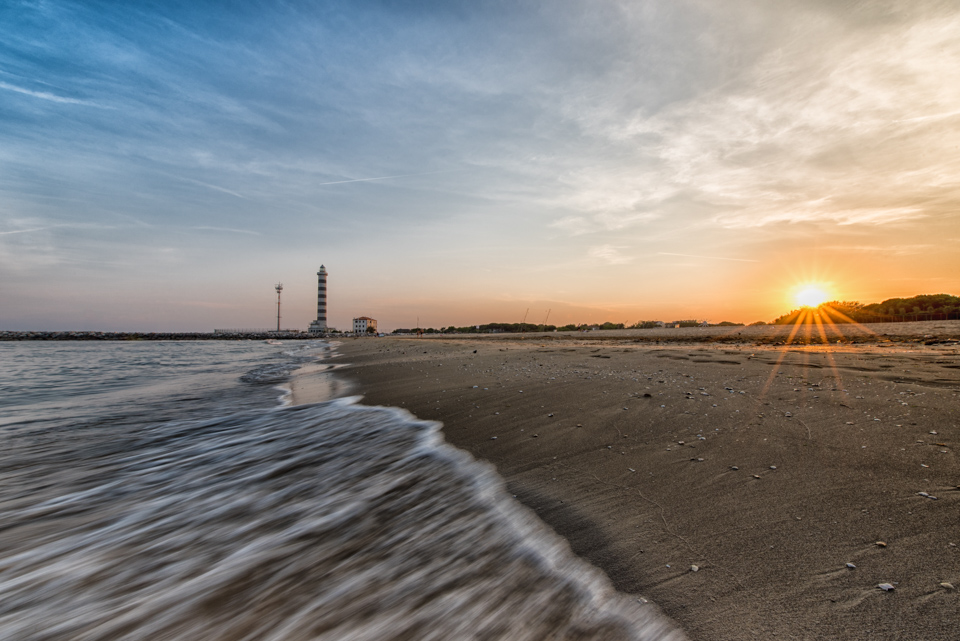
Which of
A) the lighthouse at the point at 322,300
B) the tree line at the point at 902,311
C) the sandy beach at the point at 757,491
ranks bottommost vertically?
the sandy beach at the point at 757,491

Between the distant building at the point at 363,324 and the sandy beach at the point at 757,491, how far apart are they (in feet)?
482

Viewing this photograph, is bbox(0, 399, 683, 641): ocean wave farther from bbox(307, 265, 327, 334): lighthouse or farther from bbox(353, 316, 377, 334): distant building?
bbox(353, 316, 377, 334): distant building

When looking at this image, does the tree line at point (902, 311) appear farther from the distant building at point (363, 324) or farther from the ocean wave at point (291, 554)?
the distant building at point (363, 324)

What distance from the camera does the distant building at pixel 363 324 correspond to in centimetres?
14762

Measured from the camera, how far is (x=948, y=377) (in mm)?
5574

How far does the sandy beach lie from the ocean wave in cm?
29

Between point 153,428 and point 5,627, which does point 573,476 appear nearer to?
point 5,627

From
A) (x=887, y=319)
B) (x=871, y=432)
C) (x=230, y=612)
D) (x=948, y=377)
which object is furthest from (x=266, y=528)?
(x=887, y=319)

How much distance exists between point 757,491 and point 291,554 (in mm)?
3019

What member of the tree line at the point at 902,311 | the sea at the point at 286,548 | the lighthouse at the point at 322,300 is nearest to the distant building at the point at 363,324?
the lighthouse at the point at 322,300

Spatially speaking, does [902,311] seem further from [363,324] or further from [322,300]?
[363,324]

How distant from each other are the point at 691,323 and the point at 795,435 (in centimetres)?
5211

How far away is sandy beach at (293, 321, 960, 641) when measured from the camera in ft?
5.57

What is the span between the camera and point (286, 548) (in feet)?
8.60
